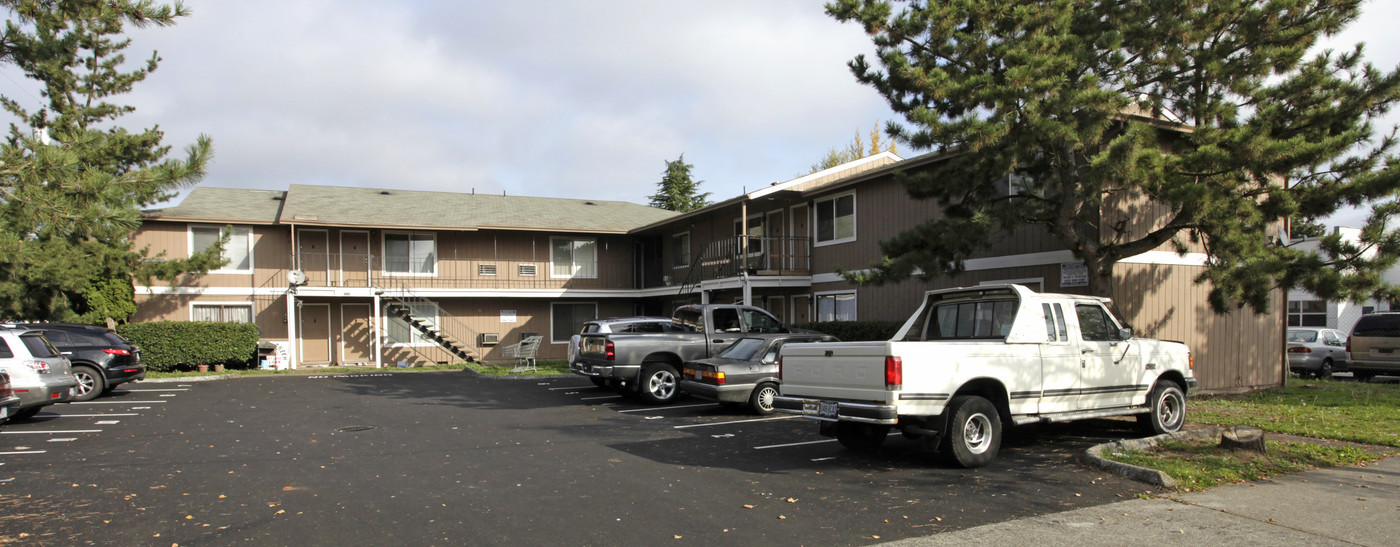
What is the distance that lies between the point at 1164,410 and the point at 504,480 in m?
8.00

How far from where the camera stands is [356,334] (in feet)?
88.9

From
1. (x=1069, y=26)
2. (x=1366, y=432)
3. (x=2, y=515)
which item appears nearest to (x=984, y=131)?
(x=1069, y=26)

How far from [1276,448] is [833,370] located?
5.02 metres

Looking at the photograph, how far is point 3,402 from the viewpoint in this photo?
1088cm

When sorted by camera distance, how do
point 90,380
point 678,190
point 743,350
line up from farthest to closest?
1. point 678,190
2. point 90,380
3. point 743,350

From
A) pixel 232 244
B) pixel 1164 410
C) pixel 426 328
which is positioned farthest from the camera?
pixel 426 328

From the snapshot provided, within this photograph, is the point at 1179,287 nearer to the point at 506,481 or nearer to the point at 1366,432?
the point at 1366,432

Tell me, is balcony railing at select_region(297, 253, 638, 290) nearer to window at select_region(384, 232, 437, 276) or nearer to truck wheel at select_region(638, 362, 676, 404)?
window at select_region(384, 232, 437, 276)

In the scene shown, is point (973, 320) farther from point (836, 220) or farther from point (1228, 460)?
point (836, 220)

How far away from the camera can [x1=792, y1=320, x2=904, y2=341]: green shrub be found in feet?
56.1

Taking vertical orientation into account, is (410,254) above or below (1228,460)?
above

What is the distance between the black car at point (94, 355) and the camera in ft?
52.3

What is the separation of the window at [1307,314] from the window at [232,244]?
3710 centimetres

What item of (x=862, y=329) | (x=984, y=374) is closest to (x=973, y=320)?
(x=984, y=374)
